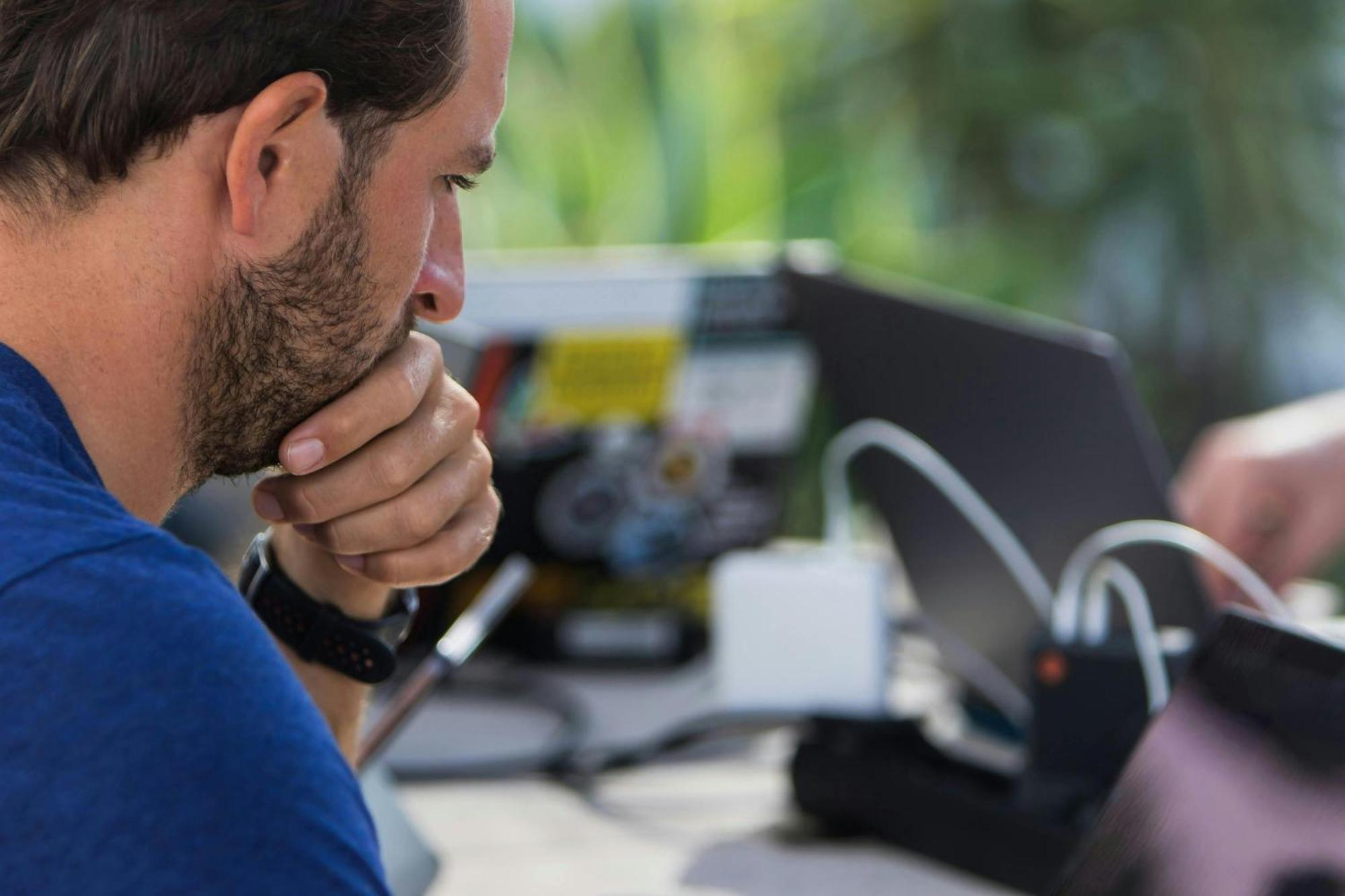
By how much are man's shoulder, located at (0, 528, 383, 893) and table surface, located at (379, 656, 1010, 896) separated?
1.82 ft

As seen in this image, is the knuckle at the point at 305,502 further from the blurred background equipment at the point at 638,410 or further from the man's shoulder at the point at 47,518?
the blurred background equipment at the point at 638,410

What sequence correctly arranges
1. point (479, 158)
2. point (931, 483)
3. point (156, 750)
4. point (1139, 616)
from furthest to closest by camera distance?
point (931, 483) < point (1139, 616) < point (479, 158) < point (156, 750)

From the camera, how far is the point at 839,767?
1.06 meters

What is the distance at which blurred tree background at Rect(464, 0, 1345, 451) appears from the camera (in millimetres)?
5164

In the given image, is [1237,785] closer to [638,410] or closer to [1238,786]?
[1238,786]

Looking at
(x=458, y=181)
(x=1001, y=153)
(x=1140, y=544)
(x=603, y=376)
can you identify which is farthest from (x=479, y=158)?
(x=1001, y=153)

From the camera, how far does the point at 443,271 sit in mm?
732

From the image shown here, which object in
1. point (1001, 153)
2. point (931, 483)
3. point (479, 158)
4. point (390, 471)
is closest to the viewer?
point (479, 158)

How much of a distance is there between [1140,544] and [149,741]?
78 cm

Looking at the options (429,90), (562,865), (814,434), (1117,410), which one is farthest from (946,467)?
(814,434)

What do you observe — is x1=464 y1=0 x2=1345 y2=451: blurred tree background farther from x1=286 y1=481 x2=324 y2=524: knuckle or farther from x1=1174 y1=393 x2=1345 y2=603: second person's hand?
x1=286 y1=481 x2=324 y2=524: knuckle

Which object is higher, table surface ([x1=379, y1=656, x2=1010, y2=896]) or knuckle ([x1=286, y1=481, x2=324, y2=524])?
knuckle ([x1=286, y1=481, x2=324, y2=524])

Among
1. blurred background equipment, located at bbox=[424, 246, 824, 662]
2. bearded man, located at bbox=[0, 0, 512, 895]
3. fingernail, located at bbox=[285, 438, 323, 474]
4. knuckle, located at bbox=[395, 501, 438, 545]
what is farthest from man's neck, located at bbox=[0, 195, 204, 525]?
blurred background equipment, located at bbox=[424, 246, 824, 662]

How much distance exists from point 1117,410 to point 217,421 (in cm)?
63
